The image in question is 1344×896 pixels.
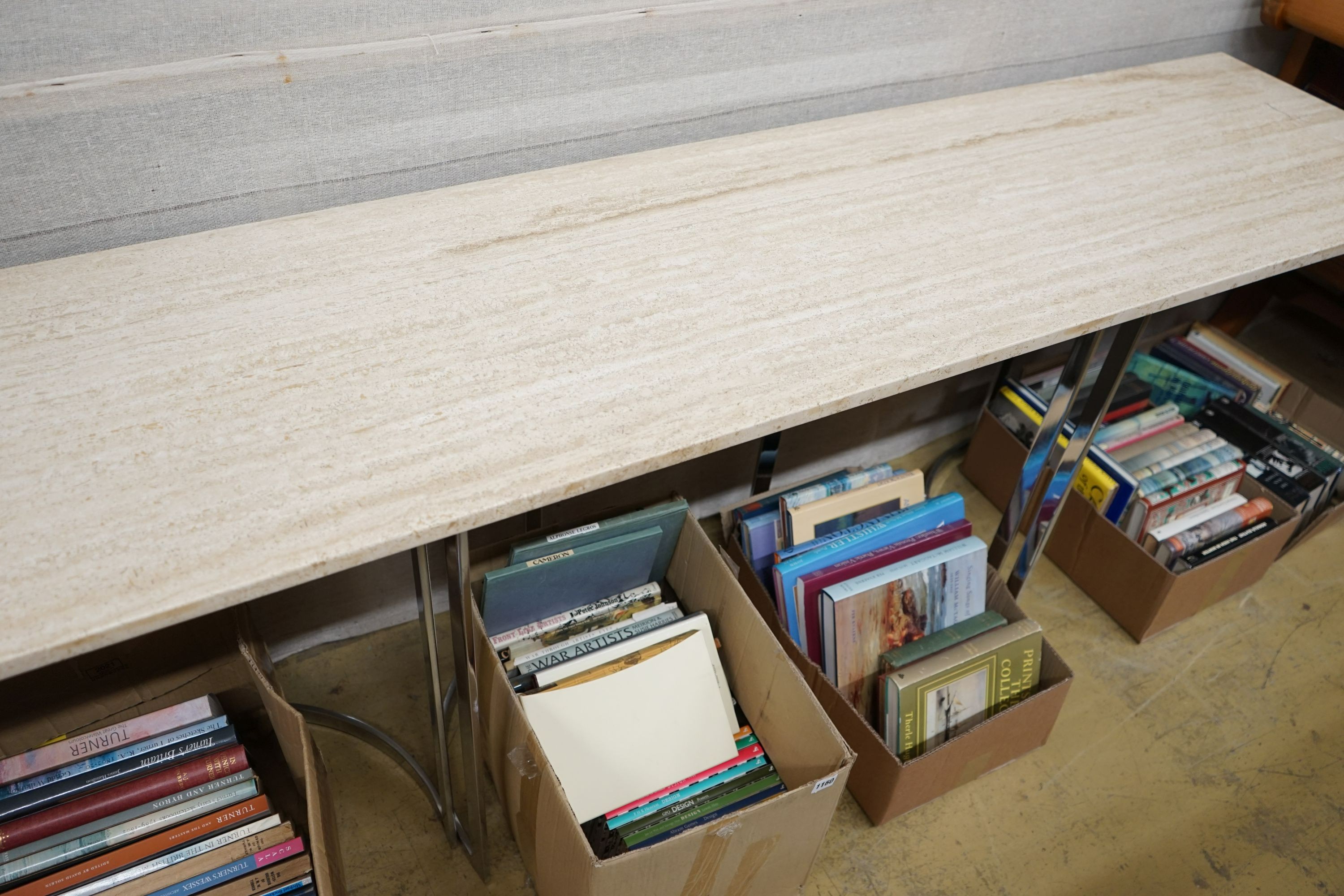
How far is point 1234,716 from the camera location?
1845 mm

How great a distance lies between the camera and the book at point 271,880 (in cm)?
122

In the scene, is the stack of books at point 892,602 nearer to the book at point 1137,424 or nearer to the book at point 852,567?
the book at point 852,567

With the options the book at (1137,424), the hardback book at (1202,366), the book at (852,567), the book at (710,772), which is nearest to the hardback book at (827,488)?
the book at (852,567)

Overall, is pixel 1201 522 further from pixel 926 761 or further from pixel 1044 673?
pixel 926 761

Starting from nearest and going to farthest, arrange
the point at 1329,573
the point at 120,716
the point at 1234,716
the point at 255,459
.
Answer: the point at 255,459, the point at 120,716, the point at 1234,716, the point at 1329,573

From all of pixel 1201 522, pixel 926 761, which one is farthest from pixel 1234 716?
pixel 926 761

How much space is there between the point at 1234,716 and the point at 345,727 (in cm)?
162

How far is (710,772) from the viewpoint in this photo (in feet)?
4.74

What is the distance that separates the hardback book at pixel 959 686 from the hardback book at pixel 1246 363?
1.01 m

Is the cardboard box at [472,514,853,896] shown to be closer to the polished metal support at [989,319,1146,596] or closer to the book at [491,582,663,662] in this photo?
the book at [491,582,663,662]

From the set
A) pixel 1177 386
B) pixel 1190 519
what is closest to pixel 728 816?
pixel 1190 519

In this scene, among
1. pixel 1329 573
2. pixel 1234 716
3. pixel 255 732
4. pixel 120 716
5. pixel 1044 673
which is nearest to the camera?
pixel 120 716

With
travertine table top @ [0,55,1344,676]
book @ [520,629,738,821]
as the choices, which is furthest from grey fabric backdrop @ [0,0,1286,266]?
book @ [520,629,738,821]

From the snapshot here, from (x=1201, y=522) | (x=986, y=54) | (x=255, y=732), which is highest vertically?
(x=986, y=54)
